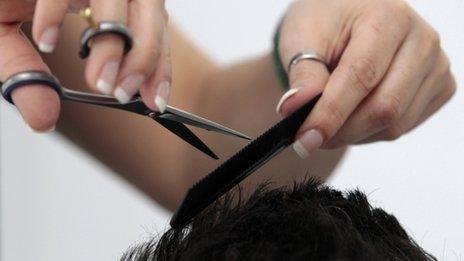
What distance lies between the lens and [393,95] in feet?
2.77

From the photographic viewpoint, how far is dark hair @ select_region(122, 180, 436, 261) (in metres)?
0.66

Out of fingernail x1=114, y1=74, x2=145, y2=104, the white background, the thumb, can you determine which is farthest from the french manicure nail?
the white background

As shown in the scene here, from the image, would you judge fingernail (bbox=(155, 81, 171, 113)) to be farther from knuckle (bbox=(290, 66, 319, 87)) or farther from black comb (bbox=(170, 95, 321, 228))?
knuckle (bbox=(290, 66, 319, 87))

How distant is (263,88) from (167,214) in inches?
13.4

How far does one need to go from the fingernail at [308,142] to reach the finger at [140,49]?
0.24 meters

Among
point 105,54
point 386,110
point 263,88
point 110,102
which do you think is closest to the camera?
point 105,54

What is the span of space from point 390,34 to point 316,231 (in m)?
0.33

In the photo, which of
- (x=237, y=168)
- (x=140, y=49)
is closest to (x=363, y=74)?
(x=237, y=168)

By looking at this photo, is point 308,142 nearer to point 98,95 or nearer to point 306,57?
point 306,57

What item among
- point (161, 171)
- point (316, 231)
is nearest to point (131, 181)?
point (161, 171)

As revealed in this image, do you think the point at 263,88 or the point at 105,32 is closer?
the point at 105,32

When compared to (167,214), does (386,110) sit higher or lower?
higher

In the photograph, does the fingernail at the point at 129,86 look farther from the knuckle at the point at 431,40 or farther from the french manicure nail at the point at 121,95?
the knuckle at the point at 431,40

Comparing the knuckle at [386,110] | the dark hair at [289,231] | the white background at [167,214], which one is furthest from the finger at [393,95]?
the white background at [167,214]
